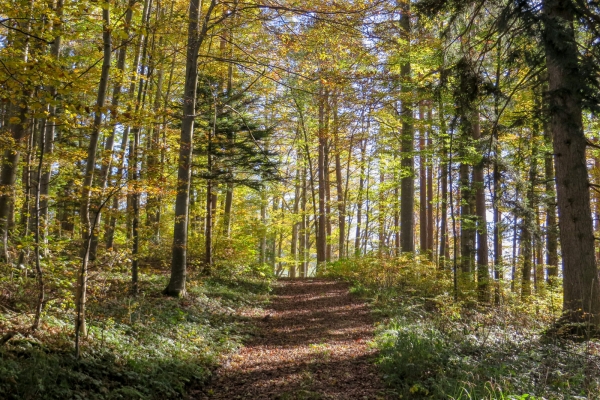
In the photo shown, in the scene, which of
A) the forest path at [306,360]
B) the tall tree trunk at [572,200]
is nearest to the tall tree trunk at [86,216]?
the forest path at [306,360]

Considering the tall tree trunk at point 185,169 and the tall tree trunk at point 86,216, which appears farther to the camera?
the tall tree trunk at point 185,169

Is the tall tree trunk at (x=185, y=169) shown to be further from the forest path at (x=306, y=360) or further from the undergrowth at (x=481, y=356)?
the undergrowth at (x=481, y=356)

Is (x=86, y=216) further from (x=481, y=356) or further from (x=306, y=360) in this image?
(x=481, y=356)

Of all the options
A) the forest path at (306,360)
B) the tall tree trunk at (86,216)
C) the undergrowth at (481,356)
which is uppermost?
the tall tree trunk at (86,216)

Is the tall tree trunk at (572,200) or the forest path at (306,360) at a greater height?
the tall tree trunk at (572,200)

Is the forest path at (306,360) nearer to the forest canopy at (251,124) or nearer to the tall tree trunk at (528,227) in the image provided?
the forest canopy at (251,124)

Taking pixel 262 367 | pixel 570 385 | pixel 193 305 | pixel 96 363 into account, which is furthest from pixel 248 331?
pixel 570 385

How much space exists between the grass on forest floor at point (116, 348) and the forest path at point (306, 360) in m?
0.42

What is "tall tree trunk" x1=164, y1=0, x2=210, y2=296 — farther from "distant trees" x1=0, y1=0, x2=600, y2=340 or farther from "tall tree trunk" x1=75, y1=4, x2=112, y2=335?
"tall tree trunk" x1=75, y1=4, x2=112, y2=335

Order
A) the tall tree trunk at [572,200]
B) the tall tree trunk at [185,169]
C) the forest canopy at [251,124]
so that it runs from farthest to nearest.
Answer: the tall tree trunk at [185,169] → the tall tree trunk at [572,200] → the forest canopy at [251,124]

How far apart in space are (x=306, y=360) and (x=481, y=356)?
2.62 meters

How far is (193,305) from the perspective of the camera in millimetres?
9148

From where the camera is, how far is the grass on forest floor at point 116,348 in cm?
412

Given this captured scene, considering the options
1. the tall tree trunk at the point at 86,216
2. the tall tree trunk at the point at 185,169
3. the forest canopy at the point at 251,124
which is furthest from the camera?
the tall tree trunk at the point at 185,169
